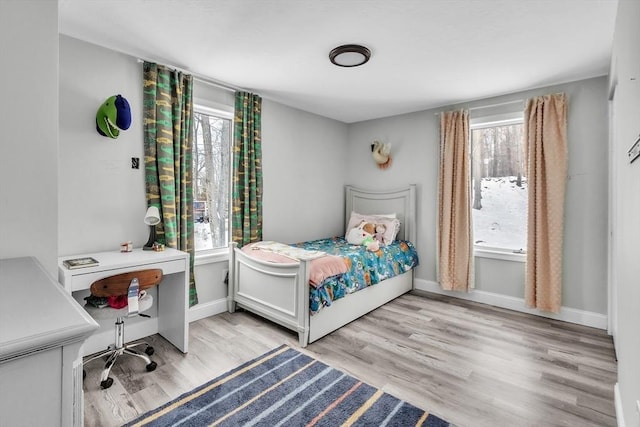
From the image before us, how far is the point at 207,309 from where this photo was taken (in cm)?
331

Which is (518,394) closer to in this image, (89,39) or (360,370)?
(360,370)

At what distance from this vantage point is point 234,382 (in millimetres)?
2158

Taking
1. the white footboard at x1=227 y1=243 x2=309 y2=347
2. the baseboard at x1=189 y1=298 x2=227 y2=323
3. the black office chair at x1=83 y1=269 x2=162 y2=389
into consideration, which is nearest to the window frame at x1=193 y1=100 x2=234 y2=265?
the white footboard at x1=227 y1=243 x2=309 y2=347

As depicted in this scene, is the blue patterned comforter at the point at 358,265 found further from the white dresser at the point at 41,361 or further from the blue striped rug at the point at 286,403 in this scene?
the white dresser at the point at 41,361

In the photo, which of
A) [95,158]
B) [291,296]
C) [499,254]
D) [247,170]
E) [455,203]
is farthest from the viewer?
[455,203]

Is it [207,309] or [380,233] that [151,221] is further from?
[380,233]

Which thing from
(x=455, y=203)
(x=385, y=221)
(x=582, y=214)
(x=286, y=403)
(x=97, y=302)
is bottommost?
(x=286, y=403)

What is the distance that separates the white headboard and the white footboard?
7.12 ft

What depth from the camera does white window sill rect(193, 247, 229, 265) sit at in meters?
3.24

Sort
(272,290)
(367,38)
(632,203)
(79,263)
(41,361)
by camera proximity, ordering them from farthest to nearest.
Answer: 1. (272,290)
2. (367,38)
3. (79,263)
4. (632,203)
5. (41,361)

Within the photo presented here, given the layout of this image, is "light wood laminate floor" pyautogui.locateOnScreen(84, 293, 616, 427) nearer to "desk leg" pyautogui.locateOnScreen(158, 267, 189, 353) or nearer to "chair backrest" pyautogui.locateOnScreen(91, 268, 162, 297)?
"desk leg" pyautogui.locateOnScreen(158, 267, 189, 353)

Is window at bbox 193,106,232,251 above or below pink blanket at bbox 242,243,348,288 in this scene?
above

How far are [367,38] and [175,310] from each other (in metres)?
2.66

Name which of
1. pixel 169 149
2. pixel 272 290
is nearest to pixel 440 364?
pixel 272 290
